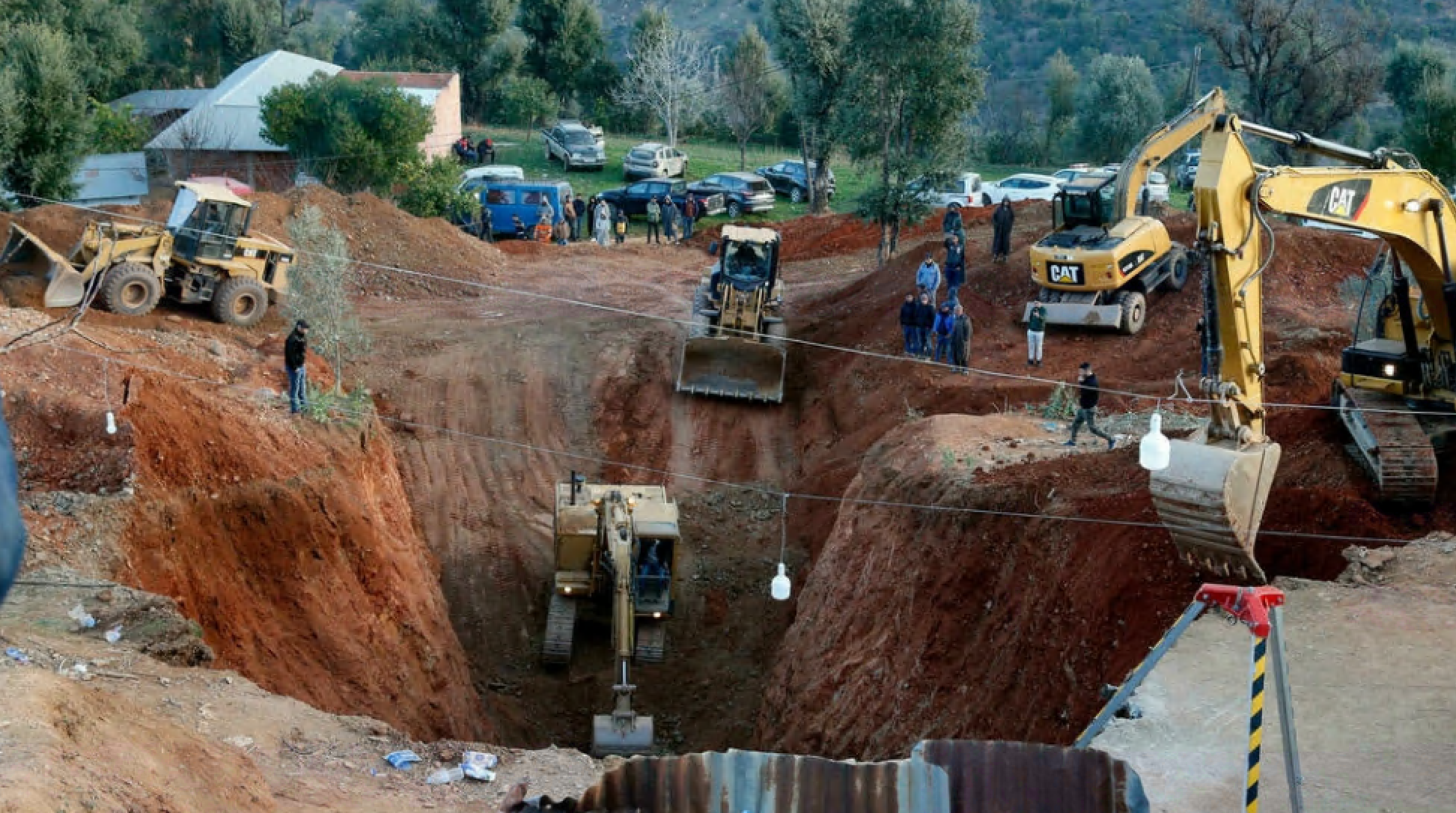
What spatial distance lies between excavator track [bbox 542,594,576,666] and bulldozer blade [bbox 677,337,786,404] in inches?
294

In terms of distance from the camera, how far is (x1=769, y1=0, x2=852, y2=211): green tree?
1585 inches

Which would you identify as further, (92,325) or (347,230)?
(347,230)

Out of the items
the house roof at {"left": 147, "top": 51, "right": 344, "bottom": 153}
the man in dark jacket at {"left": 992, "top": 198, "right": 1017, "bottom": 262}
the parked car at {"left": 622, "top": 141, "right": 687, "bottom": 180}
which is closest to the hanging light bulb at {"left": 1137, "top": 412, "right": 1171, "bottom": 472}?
the man in dark jacket at {"left": 992, "top": 198, "right": 1017, "bottom": 262}

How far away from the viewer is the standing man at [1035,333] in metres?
25.1

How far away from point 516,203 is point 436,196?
2136mm

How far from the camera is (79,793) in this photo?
9914mm

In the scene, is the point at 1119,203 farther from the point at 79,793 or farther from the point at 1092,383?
the point at 79,793

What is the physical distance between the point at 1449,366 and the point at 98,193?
36.8 meters

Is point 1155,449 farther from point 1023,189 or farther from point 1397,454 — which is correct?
point 1023,189

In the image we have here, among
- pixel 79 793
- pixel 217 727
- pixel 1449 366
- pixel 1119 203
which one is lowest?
pixel 217 727

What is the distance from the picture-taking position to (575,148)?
48656mm

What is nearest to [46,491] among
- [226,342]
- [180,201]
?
[226,342]

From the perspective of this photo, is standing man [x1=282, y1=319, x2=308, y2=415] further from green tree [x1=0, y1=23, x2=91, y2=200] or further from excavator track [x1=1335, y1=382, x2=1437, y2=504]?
green tree [x1=0, y1=23, x2=91, y2=200]

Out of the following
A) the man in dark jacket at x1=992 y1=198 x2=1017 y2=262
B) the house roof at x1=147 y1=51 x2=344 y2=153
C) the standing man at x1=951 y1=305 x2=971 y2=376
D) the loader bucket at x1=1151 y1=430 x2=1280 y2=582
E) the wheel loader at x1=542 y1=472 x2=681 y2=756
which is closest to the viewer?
the loader bucket at x1=1151 y1=430 x2=1280 y2=582
